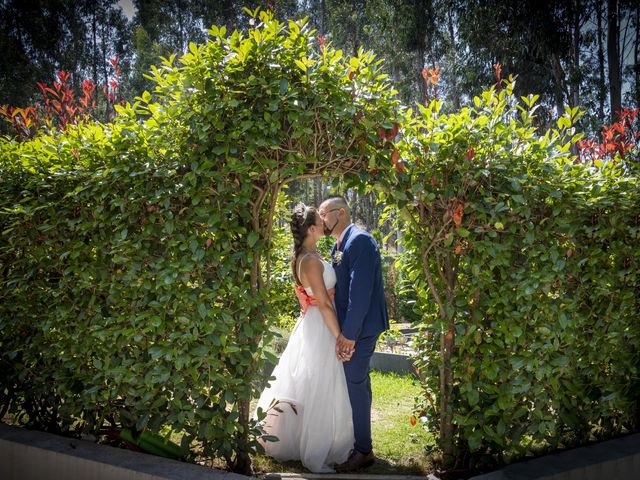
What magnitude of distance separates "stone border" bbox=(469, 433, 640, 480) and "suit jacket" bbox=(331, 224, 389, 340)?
1294mm

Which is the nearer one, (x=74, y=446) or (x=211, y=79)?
(x=211, y=79)

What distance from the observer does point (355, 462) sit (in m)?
4.09

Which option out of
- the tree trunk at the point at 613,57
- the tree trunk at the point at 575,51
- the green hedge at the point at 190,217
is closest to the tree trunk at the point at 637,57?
the tree trunk at the point at 613,57

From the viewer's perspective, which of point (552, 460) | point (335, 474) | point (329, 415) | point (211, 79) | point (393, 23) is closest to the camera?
point (211, 79)

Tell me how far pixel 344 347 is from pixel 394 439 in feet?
4.09

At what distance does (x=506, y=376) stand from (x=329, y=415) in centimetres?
137

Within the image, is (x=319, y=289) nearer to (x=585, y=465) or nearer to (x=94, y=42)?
(x=585, y=465)

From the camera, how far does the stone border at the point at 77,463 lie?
3295 mm

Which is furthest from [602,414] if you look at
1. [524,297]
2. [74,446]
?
[74,446]

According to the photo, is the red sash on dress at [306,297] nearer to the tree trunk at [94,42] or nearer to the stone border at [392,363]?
the stone border at [392,363]

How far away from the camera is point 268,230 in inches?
145

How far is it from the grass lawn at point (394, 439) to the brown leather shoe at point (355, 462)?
0.06 meters

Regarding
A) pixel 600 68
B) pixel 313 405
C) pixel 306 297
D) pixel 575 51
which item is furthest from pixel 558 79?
pixel 313 405

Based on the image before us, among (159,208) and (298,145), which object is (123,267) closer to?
(159,208)
